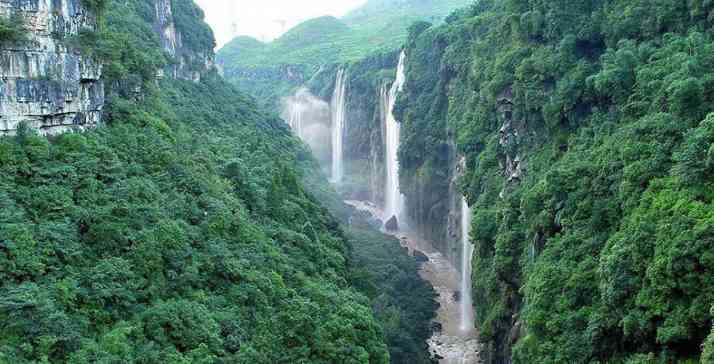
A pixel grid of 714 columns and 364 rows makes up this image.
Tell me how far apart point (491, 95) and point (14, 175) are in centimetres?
2801

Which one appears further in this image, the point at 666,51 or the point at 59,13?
the point at 666,51

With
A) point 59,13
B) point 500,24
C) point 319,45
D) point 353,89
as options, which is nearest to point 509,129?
point 500,24

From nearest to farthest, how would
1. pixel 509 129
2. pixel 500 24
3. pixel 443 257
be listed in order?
pixel 509 129 → pixel 500 24 → pixel 443 257

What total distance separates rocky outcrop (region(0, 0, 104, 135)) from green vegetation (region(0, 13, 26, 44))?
18 centimetres

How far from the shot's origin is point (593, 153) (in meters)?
30.0

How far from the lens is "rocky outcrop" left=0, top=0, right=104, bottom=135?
82.3ft

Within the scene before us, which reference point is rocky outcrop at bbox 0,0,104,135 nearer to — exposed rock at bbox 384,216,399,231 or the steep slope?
exposed rock at bbox 384,216,399,231

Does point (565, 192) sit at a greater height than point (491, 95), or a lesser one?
lesser

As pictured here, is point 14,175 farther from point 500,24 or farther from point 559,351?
point 500,24

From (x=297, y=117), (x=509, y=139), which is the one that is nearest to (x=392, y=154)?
(x=509, y=139)

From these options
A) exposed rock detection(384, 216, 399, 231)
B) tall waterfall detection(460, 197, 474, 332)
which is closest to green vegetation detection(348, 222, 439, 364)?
tall waterfall detection(460, 197, 474, 332)

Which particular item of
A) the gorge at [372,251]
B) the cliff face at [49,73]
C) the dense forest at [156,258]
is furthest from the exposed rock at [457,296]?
the cliff face at [49,73]

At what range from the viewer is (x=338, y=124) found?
93188mm

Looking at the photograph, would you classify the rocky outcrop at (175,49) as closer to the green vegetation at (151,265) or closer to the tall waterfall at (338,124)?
the tall waterfall at (338,124)
